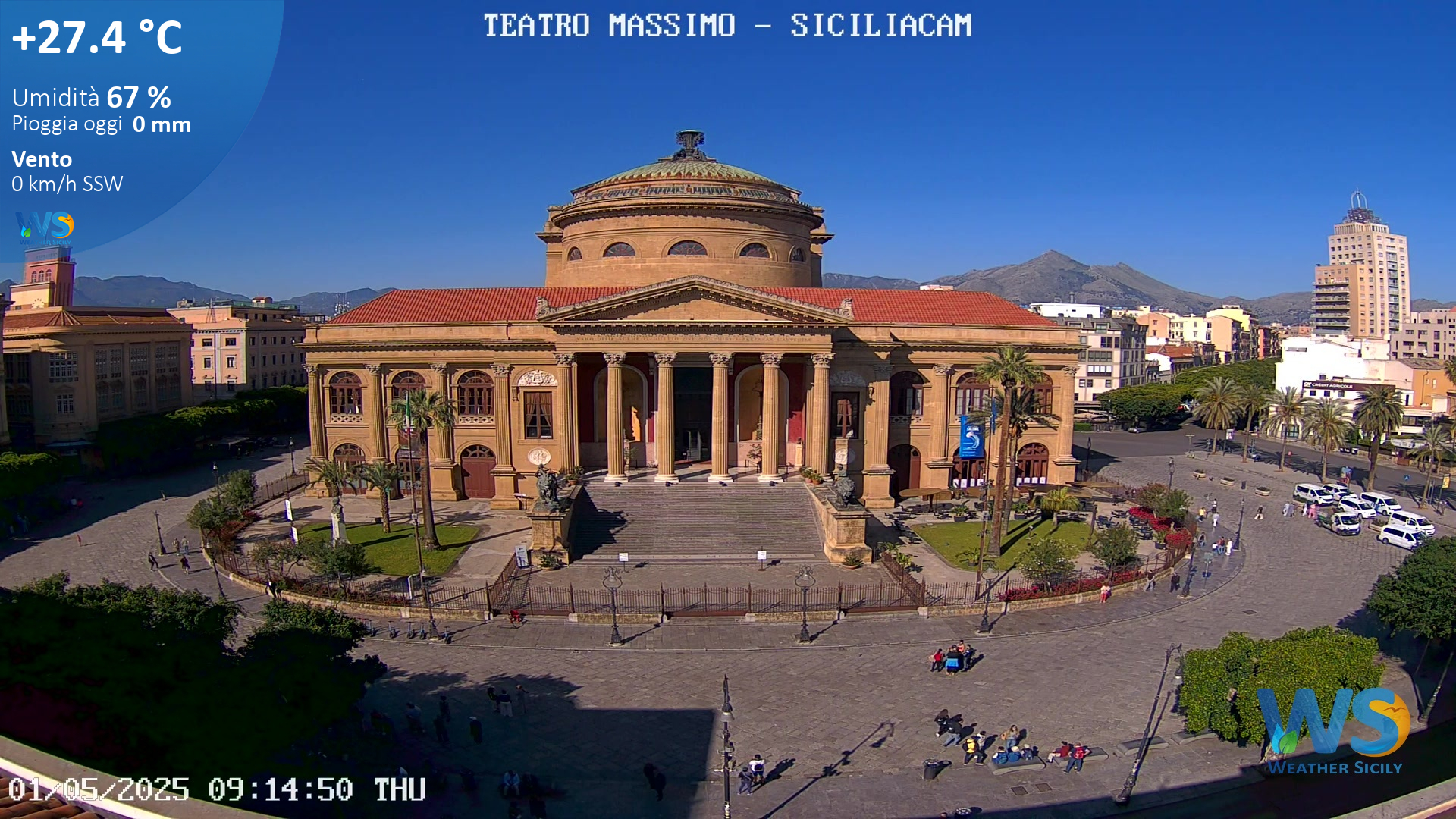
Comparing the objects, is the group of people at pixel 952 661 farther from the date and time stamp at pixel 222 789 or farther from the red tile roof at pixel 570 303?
the red tile roof at pixel 570 303

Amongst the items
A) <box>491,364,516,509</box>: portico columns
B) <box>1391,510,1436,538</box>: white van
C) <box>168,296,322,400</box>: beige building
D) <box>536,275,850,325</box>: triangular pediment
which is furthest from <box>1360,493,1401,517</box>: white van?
<box>168,296,322,400</box>: beige building

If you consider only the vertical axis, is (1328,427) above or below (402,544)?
above

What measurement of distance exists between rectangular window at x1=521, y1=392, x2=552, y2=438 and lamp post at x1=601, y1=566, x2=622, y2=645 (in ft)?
51.1

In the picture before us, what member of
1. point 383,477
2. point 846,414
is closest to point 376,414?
point 383,477

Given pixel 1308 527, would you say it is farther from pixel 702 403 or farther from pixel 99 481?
pixel 99 481

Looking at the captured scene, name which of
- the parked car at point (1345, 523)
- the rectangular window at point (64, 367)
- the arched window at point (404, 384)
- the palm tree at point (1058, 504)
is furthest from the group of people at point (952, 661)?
the rectangular window at point (64, 367)

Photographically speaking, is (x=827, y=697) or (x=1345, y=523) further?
(x=1345, y=523)

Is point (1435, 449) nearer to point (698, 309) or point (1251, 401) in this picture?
point (1251, 401)

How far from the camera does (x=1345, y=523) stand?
167ft

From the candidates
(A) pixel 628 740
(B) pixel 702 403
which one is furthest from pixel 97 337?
(A) pixel 628 740

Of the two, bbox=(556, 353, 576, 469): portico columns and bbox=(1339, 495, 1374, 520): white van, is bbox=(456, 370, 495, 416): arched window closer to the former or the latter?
bbox=(556, 353, 576, 469): portico columns

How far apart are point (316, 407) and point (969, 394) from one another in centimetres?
4190

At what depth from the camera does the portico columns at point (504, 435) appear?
174 ft

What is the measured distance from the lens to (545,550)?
4106 centimetres
